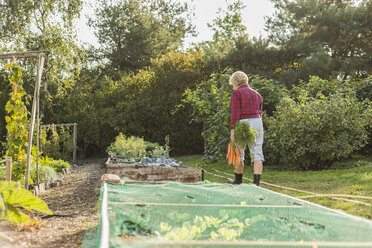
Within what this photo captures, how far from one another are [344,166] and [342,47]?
22.4 ft

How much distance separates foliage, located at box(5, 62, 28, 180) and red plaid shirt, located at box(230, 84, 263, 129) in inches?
105

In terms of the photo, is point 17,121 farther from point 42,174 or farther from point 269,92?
point 269,92

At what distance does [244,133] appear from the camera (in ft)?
14.9

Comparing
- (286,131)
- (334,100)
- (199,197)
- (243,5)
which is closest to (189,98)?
(286,131)

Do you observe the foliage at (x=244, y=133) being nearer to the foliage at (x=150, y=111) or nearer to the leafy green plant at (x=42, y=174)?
the leafy green plant at (x=42, y=174)

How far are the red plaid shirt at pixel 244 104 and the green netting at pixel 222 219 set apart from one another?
1724 mm

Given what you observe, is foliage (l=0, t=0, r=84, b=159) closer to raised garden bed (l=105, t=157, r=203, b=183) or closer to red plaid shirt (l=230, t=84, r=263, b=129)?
raised garden bed (l=105, t=157, r=203, b=183)

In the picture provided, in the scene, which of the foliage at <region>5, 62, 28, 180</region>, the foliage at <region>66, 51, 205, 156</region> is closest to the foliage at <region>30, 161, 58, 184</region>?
the foliage at <region>5, 62, 28, 180</region>

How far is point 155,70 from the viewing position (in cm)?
1421

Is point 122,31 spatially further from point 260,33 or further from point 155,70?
point 260,33

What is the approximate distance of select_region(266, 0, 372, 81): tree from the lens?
38.3ft

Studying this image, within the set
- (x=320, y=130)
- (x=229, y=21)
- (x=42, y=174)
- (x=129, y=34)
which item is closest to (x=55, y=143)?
(x=42, y=174)

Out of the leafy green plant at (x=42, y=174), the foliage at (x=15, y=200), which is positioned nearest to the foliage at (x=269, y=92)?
the leafy green plant at (x=42, y=174)

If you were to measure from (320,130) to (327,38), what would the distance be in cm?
655
